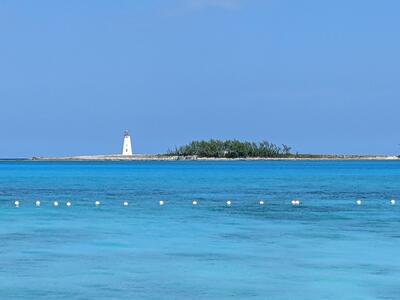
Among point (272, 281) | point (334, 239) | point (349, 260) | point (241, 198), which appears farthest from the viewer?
point (241, 198)

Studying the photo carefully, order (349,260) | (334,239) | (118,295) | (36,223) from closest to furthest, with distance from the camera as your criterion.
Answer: (118,295) → (349,260) → (334,239) → (36,223)

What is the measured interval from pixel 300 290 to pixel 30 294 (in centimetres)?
523

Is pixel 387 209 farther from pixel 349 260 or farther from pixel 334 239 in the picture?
pixel 349 260

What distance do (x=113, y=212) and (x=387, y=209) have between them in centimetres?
1191

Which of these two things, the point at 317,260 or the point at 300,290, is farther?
the point at 317,260

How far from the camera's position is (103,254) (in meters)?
23.2

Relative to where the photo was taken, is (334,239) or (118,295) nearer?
(118,295)

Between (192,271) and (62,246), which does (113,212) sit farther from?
(192,271)

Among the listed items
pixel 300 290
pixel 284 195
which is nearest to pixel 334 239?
pixel 300 290

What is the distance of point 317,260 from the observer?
22.1m

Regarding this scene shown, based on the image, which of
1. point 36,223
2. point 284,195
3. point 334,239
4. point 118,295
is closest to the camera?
point 118,295

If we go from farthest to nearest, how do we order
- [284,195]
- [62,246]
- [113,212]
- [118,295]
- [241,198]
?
[284,195], [241,198], [113,212], [62,246], [118,295]

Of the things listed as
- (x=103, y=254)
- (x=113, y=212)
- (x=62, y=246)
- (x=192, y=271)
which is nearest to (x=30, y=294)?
(x=192, y=271)

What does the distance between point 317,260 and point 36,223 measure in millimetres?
13883
